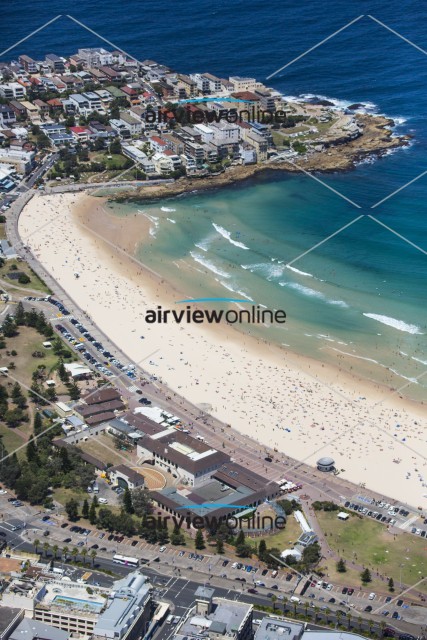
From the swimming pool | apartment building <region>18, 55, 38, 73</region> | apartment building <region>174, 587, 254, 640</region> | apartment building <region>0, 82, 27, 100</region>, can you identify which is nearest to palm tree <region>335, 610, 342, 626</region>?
apartment building <region>174, 587, 254, 640</region>

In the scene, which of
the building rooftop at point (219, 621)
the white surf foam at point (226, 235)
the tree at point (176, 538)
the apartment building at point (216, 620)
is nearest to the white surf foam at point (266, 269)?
the white surf foam at point (226, 235)

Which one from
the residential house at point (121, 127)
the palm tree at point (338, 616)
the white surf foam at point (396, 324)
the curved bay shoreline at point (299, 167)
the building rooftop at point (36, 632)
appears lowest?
the white surf foam at point (396, 324)

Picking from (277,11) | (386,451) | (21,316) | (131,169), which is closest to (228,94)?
(131,169)

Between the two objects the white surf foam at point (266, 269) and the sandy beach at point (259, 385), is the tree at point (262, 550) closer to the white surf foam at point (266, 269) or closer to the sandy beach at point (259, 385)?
the sandy beach at point (259, 385)

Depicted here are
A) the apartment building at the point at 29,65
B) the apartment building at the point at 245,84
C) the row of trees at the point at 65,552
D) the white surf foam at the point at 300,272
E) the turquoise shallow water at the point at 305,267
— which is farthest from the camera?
the apartment building at the point at 29,65

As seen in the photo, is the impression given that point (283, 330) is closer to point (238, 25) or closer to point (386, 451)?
point (386, 451)

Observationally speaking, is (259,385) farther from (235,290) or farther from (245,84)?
(245,84)

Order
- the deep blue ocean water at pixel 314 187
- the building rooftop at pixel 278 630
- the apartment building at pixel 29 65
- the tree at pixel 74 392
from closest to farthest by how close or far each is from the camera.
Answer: the building rooftop at pixel 278 630 → the tree at pixel 74 392 → the deep blue ocean water at pixel 314 187 → the apartment building at pixel 29 65

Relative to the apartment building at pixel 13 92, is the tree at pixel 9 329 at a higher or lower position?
lower
